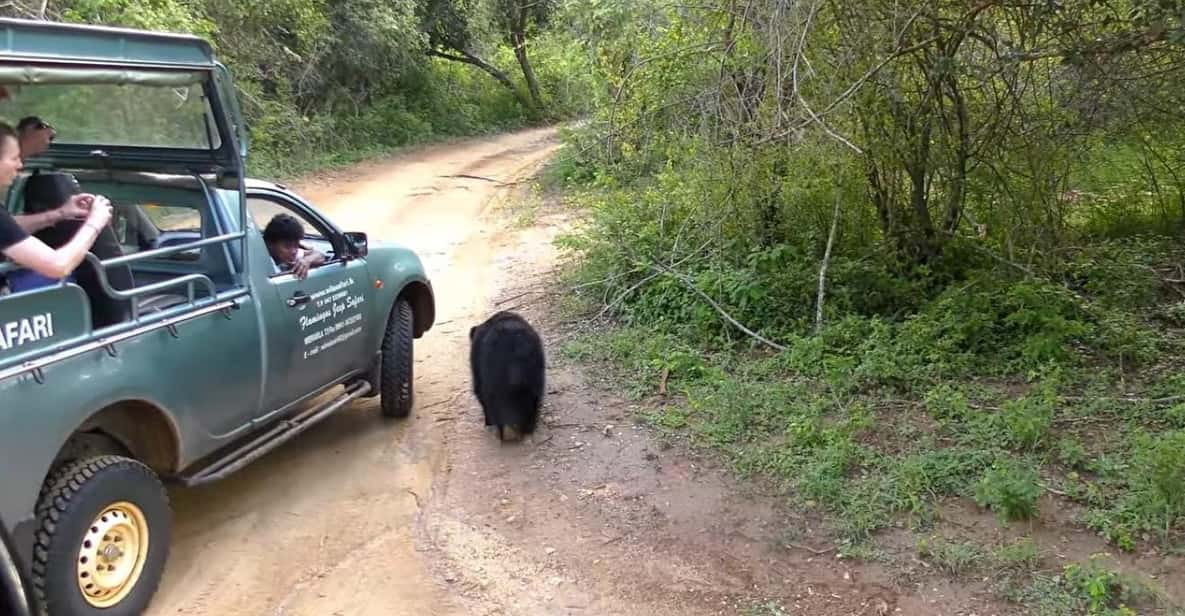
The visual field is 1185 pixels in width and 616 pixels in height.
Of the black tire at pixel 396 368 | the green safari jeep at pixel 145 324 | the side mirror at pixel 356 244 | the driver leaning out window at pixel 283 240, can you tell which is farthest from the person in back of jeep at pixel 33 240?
the black tire at pixel 396 368

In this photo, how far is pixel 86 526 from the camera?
3533 millimetres

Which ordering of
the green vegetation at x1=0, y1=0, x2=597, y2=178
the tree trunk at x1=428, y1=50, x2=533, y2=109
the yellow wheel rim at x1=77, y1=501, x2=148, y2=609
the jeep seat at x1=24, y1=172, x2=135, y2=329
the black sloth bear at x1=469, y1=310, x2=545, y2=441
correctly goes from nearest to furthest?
the yellow wheel rim at x1=77, y1=501, x2=148, y2=609
the jeep seat at x1=24, y1=172, x2=135, y2=329
the black sloth bear at x1=469, y1=310, x2=545, y2=441
the green vegetation at x1=0, y1=0, x2=597, y2=178
the tree trunk at x1=428, y1=50, x2=533, y2=109

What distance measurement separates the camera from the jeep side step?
4406 millimetres

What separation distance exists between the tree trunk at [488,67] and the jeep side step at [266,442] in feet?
70.9

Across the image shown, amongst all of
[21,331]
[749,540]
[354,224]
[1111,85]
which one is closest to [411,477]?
[749,540]

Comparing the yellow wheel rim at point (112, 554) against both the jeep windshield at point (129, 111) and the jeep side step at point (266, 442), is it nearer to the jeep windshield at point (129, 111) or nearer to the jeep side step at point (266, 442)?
the jeep side step at point (266, 442)

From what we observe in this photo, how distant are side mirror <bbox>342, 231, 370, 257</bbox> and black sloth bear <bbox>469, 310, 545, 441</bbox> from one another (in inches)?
37.4

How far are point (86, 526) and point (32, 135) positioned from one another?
199 centimetres

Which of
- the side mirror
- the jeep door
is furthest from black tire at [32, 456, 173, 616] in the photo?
the side mirror

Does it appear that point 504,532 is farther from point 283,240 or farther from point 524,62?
point 524,62

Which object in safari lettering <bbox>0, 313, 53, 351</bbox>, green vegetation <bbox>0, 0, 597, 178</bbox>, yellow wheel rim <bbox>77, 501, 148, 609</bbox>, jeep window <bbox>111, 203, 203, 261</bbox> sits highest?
green vegetation <bbox>0, 0, 597, 178</bbox>

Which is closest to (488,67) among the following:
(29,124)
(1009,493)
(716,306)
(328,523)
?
(716,306)

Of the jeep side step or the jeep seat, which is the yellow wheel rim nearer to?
the jeep side step

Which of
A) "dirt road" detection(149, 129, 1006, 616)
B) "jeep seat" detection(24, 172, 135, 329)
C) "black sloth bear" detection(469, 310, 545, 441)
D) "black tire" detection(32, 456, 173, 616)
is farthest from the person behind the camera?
"black sloth bear" detection(469, 310, 545, 441)
